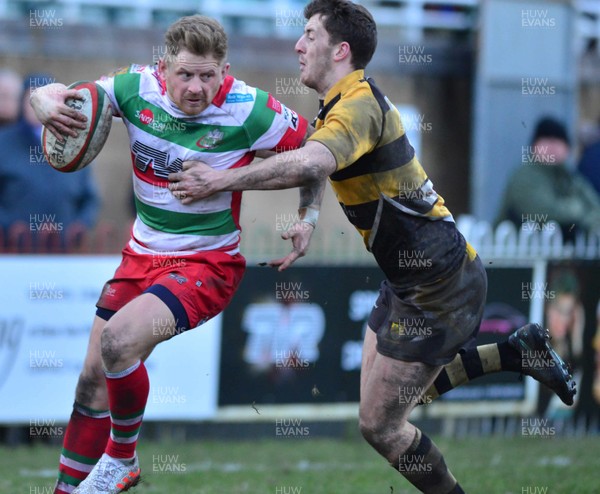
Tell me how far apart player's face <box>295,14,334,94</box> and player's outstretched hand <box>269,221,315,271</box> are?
0.74 meters

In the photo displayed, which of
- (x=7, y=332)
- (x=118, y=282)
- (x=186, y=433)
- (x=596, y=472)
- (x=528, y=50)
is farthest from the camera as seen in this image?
(x=528, y=50)

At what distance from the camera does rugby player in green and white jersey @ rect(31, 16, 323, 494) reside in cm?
496

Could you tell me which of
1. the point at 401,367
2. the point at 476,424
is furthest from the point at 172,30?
the point at 476,424

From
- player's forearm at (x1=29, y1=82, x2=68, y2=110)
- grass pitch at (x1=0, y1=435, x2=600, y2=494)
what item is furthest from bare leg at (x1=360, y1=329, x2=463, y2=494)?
player's forearm at (x1=29, y1=82, x2=68, y2=110)

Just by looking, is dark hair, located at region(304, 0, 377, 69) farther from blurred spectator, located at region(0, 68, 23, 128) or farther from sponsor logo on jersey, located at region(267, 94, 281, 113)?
blurred spectator, located at region(0, 68, 23, 128)

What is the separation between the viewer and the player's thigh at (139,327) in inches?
193

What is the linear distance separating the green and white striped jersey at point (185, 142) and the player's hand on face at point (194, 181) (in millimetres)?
175

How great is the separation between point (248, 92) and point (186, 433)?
437 centimetres

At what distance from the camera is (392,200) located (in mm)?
5238

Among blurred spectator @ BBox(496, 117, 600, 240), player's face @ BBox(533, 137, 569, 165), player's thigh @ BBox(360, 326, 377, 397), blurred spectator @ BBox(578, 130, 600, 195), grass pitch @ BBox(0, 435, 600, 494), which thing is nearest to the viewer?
player's thigh @ BBox(360, 326, 377, 397)

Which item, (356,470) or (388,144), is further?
(356,470)

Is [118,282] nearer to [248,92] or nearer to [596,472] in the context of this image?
[248,92]

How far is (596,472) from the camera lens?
294 inches

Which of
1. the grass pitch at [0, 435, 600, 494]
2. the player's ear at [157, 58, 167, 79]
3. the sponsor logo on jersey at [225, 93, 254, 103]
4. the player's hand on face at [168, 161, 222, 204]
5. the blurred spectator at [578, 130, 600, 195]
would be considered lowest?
the grass pitch at [0, 435, 600, 494]
